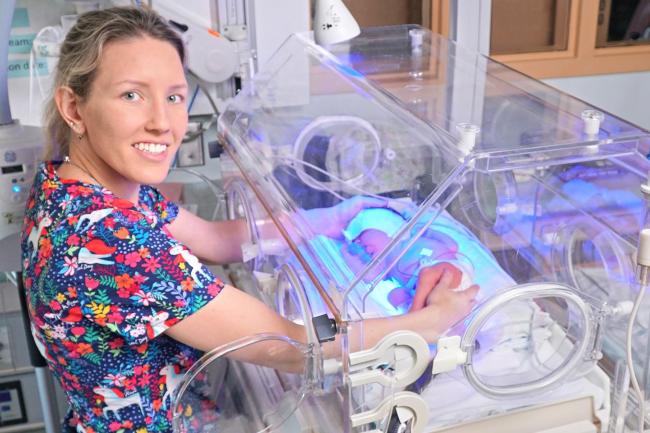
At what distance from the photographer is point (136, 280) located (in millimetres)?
1127

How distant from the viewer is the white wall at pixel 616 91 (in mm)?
2875

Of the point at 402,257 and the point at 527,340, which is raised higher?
the point at 402,257

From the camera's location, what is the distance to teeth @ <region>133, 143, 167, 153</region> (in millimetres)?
1299

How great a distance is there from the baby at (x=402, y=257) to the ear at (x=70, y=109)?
524 mm

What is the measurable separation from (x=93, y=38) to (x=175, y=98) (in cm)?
18

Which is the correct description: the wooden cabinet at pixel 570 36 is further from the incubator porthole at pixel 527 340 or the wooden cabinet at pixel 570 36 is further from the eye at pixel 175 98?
the incubator porthole at pixel 527 340

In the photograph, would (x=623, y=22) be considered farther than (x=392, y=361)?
Yes

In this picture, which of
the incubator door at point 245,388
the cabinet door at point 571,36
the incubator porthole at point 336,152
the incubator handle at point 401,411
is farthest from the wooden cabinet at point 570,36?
the incubator handle at point 401,411

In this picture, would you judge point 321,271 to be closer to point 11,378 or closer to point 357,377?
point 357,377

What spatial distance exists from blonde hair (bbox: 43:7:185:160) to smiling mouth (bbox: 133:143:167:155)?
13cm

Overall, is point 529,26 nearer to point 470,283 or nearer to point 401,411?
point 470,283

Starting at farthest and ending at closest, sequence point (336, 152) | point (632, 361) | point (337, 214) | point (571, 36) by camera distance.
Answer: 1. point (571, 36)
2. point (336, 152)
3. point (337, 214)
4. point (632, 361)

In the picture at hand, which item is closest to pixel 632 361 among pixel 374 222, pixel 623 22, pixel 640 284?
pixel 640 284

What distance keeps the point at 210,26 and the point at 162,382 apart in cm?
122
